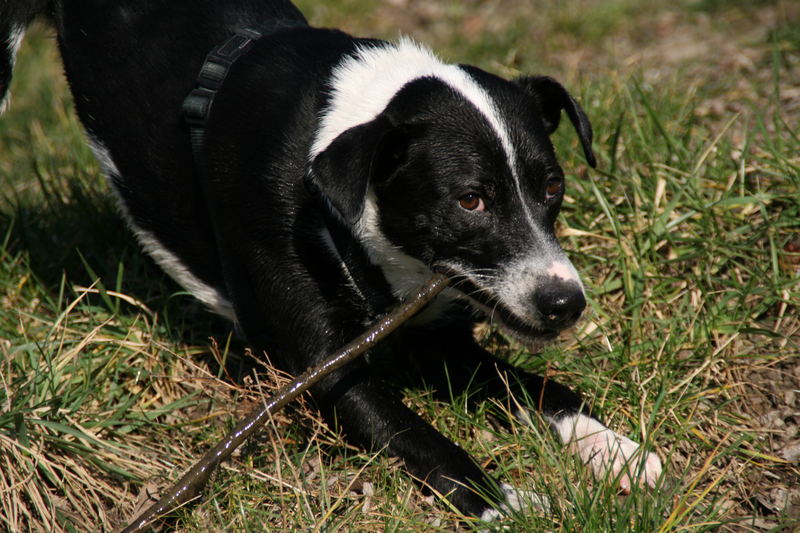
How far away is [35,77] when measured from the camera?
617 centimetres

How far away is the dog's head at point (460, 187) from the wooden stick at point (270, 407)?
0.49 ft

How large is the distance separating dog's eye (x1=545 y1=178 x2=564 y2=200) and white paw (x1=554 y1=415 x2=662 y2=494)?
71cm

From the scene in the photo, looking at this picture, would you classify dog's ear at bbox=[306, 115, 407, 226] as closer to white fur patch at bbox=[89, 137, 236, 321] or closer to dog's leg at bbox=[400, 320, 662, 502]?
dog's leg at bbox=[400, 320, 662, 502]

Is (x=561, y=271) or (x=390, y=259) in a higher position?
(x=561, y=271)

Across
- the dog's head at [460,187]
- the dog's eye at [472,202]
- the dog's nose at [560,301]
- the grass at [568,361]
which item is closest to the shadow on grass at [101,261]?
the grass at [568,361]

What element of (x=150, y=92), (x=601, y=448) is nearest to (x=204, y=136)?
(x=150, y=92)

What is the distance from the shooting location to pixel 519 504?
2.51m

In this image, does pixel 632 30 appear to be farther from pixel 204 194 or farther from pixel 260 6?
pixel 204 194

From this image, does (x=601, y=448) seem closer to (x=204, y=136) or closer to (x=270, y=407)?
(x=270, y=407)

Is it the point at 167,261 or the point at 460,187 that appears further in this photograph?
the point at 167,261

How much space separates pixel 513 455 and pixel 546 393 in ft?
0.89

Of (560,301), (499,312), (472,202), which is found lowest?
(499,312)

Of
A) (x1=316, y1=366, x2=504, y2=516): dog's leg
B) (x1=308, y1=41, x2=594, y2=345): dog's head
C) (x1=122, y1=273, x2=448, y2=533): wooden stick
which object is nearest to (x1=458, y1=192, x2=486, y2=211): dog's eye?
(x1=308, y1=41, x2=594, y2=345): dog's head

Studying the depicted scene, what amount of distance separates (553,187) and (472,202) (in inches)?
11.1
